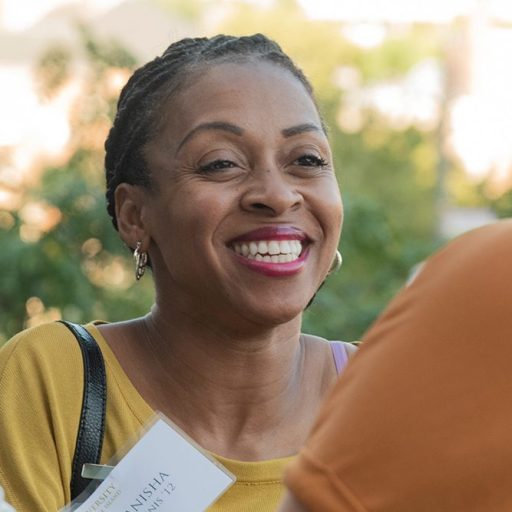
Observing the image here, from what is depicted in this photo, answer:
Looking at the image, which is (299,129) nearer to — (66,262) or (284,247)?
(284,247)

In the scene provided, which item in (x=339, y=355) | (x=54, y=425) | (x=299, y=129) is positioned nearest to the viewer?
(x=54, y=425)

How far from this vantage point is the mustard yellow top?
2.81m

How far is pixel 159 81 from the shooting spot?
3193 millimetres

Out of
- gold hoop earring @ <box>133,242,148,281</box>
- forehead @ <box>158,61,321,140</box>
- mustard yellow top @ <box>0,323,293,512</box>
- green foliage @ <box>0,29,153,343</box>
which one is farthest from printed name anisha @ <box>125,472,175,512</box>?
green foliage @ <box>0,29,153,343</box>

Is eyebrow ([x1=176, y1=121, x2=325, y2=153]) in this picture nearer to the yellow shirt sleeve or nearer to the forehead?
the forehead

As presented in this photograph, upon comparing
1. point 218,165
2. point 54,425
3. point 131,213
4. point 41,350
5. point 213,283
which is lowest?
point 54,425

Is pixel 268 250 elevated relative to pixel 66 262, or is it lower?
elevated

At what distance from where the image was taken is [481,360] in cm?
139

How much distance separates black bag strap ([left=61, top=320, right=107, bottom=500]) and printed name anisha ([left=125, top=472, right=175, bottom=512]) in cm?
22

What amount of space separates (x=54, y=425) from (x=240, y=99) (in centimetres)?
88

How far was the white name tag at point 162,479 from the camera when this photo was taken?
2625 mm

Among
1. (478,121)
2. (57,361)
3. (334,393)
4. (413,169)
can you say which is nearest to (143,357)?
(57,361)

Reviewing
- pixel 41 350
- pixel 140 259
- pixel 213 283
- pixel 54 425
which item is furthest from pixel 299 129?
pixel 54 425

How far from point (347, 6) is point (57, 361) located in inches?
581
